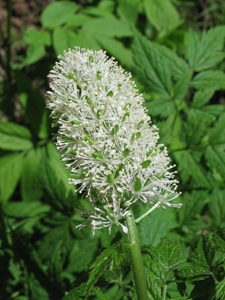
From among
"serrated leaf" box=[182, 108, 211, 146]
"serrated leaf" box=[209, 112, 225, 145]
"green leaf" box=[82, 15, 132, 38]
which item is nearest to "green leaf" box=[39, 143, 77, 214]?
"serrated leaf" box=[182, 108, 211, 146]

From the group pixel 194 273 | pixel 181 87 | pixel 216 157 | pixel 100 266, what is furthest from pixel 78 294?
pixel 181 87

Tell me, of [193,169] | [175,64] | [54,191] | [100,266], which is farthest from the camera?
[175,64]

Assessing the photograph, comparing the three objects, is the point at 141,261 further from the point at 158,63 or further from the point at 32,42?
the point at 32,42

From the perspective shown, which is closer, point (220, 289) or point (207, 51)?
point (220, 289)

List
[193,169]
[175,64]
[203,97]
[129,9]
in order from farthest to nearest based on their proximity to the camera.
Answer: [129,9] < [175,64] < [203,97] < [193,169]

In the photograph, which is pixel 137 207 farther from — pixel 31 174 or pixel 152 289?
pixel 31 174

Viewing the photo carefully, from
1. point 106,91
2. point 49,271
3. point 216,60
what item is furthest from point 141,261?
point 216,60

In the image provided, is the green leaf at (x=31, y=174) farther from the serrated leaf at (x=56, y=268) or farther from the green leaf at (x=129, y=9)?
the green leaf at (x=129, y=9)

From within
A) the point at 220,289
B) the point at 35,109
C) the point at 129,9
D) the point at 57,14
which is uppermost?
the point at 129,9

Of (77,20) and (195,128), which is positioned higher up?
(77,20)
